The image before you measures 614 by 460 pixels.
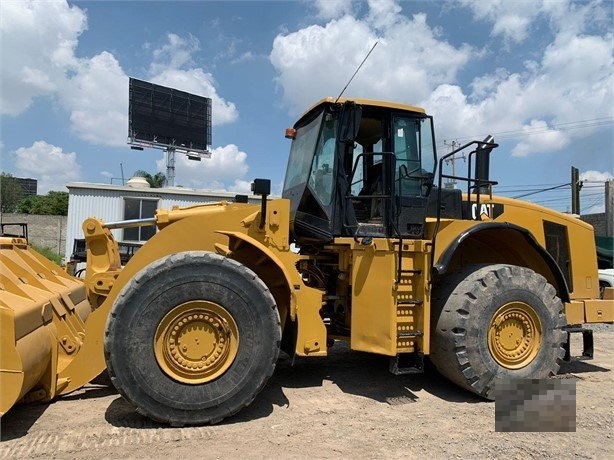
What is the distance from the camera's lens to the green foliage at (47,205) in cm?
4425

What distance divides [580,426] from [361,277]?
222 centimetres

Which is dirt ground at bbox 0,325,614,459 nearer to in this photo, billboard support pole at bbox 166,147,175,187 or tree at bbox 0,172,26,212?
billboard support pole at bbox 166,147,175,187

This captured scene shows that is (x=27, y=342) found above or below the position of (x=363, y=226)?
below

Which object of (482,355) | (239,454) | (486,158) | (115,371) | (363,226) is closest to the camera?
(239,454)

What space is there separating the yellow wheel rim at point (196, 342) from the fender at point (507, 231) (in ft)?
6.85

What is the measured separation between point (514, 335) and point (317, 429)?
232cm

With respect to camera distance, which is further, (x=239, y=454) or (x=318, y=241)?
(x=318, y=241)

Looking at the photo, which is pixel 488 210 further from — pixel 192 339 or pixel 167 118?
pixel 167 118

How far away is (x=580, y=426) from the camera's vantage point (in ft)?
13.4

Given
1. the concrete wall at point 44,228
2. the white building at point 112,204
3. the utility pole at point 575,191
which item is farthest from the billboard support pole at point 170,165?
the utility pole at point 575,191

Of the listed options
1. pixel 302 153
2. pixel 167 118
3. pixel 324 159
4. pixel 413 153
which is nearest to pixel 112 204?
pixel 302 153

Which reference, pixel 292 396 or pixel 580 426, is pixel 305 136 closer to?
pixel 292 396

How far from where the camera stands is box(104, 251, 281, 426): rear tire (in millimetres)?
3713

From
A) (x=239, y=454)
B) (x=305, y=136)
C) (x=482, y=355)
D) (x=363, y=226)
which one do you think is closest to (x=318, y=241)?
(x=363, y=226)
